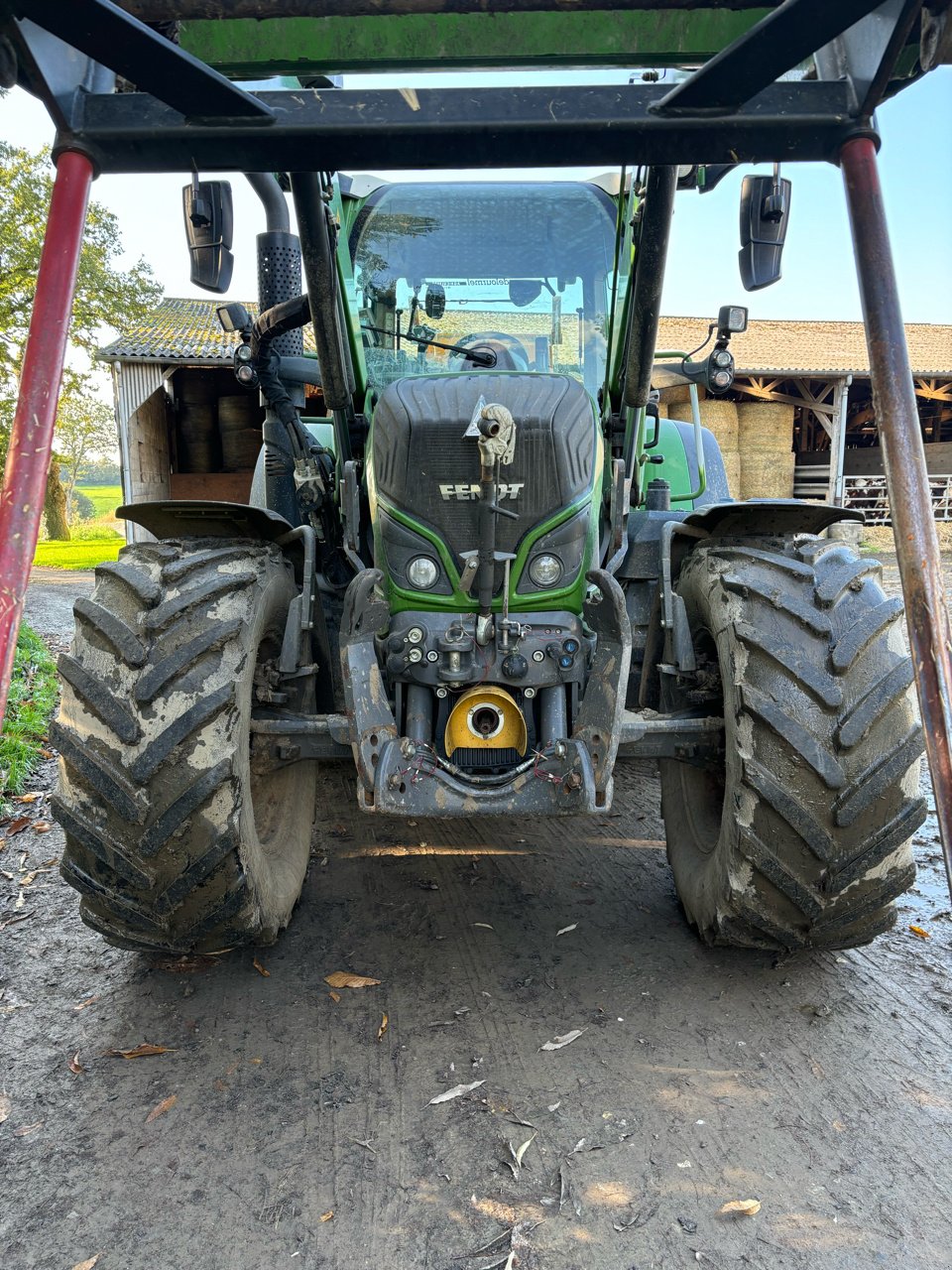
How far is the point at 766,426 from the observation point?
2136 centimetres

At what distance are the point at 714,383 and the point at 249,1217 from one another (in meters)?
3.28

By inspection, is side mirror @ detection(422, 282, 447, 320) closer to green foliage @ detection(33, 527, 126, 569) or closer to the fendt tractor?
the fendt tractor

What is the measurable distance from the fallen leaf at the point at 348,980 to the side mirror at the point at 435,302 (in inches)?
104

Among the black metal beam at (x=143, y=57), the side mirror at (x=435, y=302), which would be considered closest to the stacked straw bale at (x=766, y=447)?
the side mirror at (x=435, y=302)

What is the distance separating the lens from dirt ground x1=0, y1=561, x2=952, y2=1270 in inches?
77.1

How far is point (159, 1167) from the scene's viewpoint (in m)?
2.18

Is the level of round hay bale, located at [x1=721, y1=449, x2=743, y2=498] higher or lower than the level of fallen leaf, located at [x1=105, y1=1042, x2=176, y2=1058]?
higher

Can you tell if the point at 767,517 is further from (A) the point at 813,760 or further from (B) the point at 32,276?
(B) the point at 32,276

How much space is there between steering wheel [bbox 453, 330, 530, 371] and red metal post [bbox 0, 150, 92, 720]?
220cm

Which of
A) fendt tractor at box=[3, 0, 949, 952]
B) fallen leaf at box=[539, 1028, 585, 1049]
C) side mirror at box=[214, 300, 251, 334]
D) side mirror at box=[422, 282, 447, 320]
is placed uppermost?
→ side mirror at box=[422, 282, 447, 320]

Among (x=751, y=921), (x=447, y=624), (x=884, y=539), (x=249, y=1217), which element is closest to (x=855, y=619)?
(x=751, y=921)

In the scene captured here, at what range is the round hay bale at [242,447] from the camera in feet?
54.9

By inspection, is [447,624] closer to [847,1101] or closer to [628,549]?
[628,549]

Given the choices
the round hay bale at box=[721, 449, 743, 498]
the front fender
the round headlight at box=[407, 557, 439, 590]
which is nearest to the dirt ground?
the round headlight at box=[407, 557, 439, 590]
